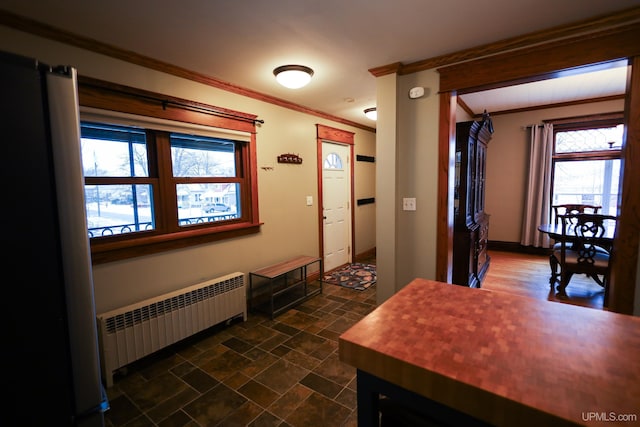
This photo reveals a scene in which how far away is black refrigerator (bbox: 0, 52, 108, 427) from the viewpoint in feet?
2.30

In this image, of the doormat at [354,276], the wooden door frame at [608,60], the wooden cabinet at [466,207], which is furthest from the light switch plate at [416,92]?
the doormat at [354,276]

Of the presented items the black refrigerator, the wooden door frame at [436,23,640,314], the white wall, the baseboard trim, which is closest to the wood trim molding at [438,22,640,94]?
the wooden door frame at [436,23,640,314]

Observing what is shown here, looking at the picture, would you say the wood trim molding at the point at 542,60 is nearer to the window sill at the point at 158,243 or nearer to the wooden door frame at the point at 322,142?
the wooden door frame at the point at 322,142

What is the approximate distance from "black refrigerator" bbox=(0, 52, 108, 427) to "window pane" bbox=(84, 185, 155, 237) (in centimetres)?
175

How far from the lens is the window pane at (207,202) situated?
9.43 ft

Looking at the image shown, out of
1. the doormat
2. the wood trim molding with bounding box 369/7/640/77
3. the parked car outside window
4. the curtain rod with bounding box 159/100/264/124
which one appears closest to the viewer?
the wood trim molding with bounding box 369/7/640/77

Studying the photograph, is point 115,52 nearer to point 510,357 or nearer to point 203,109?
point 203,109

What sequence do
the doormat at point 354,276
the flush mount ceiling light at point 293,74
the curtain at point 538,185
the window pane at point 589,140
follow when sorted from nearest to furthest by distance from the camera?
1. the flush mount ceiling light at point 293,74
2. the doormat at point 354,276
3. the window pane at point 589,140
4. the curtain at point 538,185

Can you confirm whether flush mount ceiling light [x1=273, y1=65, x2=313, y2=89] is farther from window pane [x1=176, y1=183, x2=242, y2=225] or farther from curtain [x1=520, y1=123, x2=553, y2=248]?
curtain [x1=520, y1=123, x2=553, y2=248]

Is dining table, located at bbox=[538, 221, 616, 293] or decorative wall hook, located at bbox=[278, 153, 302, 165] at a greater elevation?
decorative wall hook, located at bbox=[278, 153, 302, 165]

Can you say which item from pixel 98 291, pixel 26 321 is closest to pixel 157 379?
pixel 98 291

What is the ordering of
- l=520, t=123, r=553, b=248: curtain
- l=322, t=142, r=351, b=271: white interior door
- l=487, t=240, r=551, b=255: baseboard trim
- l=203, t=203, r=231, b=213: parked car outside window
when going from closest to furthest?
l=203, t=203, r=231, b=213: parked car outside window → l=322, t=142, r=351, b=271: white interior door → l=520, t=123, r=553, b=248: curtain → l=487, t=240, r=551, b=255: baseboard trim

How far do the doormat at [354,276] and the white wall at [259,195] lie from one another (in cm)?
51

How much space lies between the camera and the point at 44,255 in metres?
0.75
